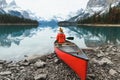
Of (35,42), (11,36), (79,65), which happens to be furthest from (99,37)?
(79,65)

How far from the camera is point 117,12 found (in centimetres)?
13988

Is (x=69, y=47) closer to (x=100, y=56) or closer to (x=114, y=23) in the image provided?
(x=100, y=56)

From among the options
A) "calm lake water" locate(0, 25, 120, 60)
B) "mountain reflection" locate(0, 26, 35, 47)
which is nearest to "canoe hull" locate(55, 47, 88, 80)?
"calm lake water" locate(0, 25, 120, 60)

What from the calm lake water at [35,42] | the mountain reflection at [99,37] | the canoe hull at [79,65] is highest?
the canoe hull at [79,65]

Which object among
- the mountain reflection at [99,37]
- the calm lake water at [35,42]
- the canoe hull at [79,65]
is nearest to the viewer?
Result: the canoe hull at [79,65]

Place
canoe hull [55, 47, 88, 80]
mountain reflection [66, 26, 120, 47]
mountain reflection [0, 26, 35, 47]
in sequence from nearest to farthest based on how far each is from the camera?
canoe hull [55, 47, 88, 80] → mountain reflection [66, 26, 120, 47] → mountain reflection [0, 26, 35, 47]

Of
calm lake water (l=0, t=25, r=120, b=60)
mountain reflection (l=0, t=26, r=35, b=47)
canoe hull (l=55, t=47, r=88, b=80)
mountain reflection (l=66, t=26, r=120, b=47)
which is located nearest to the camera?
canoe hull (l=55, t=47, r=88, b=80)

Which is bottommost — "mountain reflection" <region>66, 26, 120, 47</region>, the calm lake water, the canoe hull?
"mountain reflection" <region>66, 26, 120, 47</region>

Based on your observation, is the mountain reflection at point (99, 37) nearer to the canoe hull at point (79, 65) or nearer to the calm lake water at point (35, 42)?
the calm lake water at point (35, 42)

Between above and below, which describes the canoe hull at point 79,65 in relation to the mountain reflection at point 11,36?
above

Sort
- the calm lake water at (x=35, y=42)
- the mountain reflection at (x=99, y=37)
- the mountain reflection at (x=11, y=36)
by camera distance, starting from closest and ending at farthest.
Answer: the calm lake water at (x=35, y=42) → the mountain reflection at (x=99, y=37) → the mountain reflection at (x=11, y=36)

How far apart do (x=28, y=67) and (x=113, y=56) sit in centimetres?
1049

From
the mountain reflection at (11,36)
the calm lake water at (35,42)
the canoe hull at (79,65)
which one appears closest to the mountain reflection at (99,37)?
the calm lake water at (35,42)

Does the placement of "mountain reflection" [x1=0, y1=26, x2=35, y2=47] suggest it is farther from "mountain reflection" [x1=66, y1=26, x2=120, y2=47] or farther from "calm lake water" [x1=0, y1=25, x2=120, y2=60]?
"mountain reflection" [x1=66, y1=26, x2=120, y2=47]
